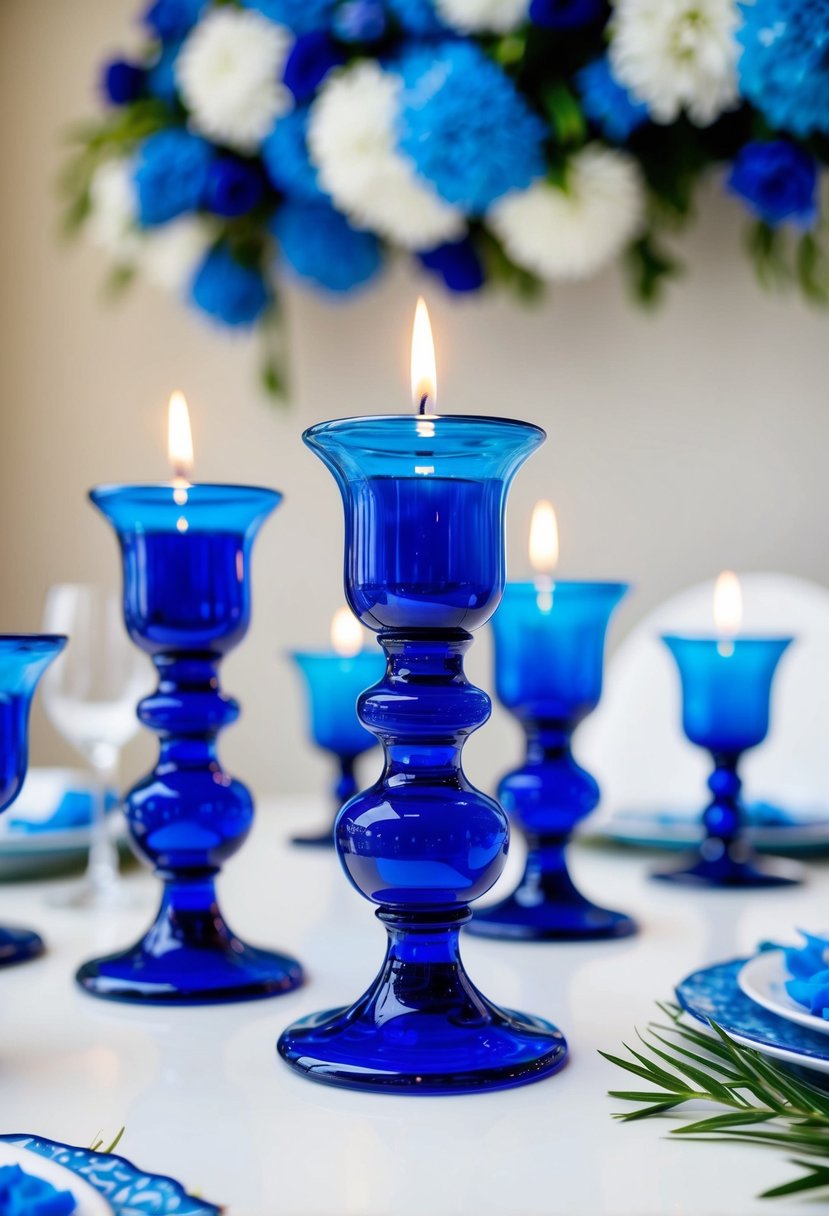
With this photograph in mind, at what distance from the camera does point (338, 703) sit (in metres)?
1.35

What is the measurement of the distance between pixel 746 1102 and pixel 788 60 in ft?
4.12

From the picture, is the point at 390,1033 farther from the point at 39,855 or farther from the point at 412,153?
the point at 412,153

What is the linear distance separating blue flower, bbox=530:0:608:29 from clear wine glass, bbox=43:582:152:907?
91 centimetres

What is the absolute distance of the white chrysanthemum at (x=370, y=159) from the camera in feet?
5.96

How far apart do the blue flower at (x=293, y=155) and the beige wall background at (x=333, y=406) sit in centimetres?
26

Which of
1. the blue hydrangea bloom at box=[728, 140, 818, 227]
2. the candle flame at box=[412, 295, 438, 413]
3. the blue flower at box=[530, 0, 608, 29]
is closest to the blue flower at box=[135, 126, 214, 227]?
the blue flower at box=[530, 0, 608, 29]

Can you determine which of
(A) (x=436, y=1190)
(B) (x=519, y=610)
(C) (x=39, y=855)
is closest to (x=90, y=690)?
(C) (x=39, y=855)

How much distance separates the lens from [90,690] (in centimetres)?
124

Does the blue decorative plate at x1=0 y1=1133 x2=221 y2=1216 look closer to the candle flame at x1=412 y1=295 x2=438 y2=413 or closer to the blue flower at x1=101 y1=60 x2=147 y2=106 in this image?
the candle flame at x1=412 y1=295 x2=438 y2=413

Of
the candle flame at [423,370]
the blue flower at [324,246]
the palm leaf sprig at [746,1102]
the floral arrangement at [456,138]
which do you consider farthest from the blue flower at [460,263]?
the palm leaf sprig at [746,1102]

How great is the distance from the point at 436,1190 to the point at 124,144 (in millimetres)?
1915

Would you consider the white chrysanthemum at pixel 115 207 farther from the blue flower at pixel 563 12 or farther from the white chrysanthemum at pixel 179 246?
the blue flower at pixel 563 12

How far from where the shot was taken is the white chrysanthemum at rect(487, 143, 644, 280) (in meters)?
1.79

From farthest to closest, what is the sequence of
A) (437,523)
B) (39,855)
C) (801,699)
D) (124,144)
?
(124,144)
(801,699)
(39,855)
(437,523)
